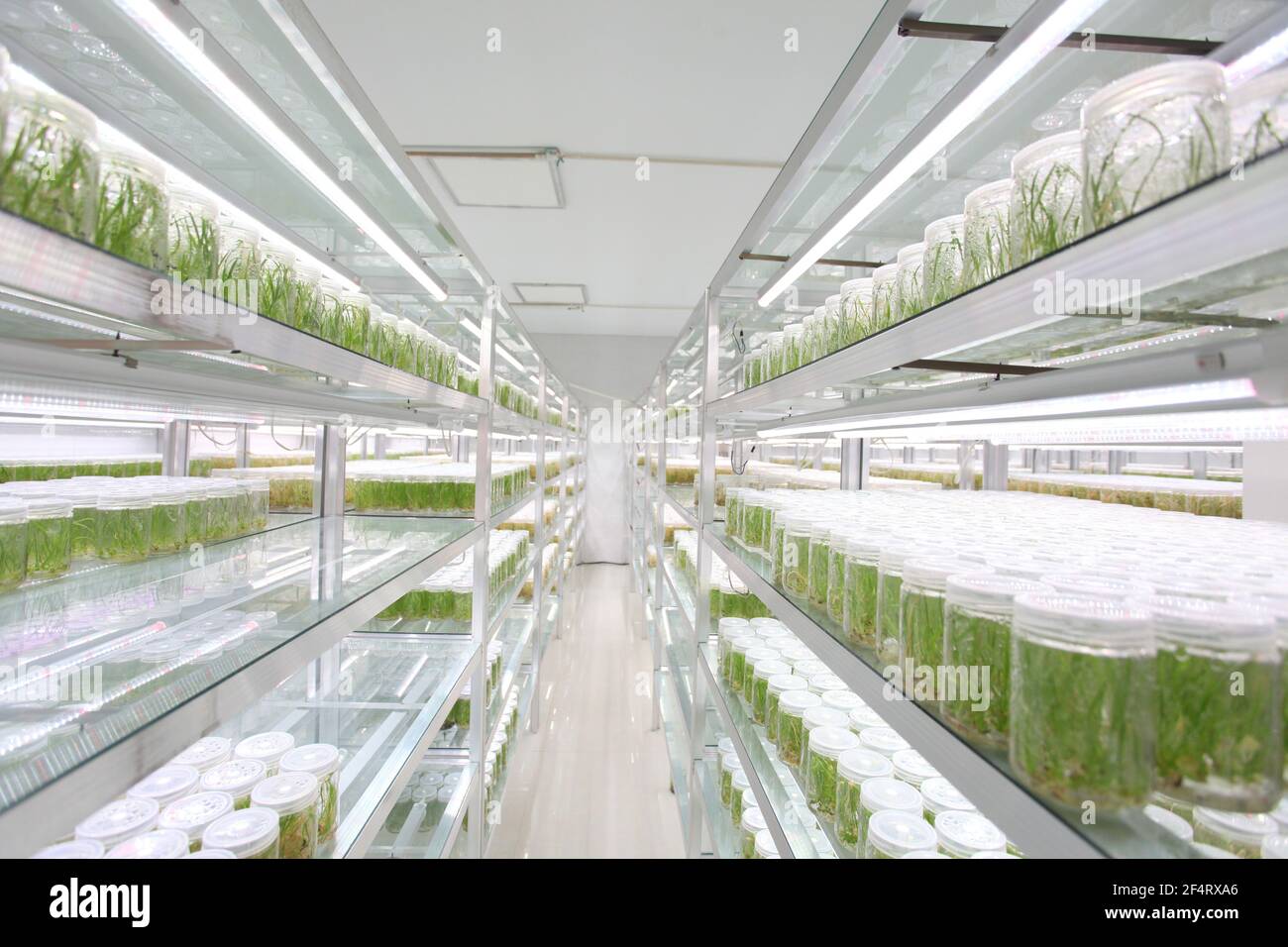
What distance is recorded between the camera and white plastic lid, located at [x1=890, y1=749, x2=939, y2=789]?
1124 millimetres

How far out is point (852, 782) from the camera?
115cm

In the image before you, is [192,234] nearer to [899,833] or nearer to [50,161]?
[50,161]

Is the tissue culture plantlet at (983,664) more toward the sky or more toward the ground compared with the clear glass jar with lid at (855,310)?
more toward the ground

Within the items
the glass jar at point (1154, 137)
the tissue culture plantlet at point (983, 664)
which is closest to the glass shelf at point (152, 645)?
the tissue culture plantlet at point (983, 664)

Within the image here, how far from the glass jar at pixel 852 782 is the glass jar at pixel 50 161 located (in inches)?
59.1

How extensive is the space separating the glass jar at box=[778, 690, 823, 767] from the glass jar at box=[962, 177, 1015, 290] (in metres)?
1.10

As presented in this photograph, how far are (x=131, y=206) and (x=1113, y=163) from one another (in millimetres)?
1239


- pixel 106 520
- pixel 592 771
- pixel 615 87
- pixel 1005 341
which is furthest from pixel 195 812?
pixel 615 87

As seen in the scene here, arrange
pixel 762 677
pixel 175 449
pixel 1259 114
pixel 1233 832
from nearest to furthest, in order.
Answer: pixel 1259 114 → pixel 1233 832 → pixel 762 677 → pixel 175 449

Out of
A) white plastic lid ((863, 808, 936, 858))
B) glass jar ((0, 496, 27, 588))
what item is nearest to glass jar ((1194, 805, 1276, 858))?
white plastic lid ((863, 808, 936, 858))

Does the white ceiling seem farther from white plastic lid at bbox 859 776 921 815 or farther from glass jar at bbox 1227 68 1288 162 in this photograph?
white plastic lid at bbox 859 776 921 815

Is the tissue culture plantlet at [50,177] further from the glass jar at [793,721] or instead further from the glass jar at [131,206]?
the glass jar at [793,721]

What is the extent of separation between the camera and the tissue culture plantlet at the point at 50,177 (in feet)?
2.03

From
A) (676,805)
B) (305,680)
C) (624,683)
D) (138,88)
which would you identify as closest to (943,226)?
(138,88)
